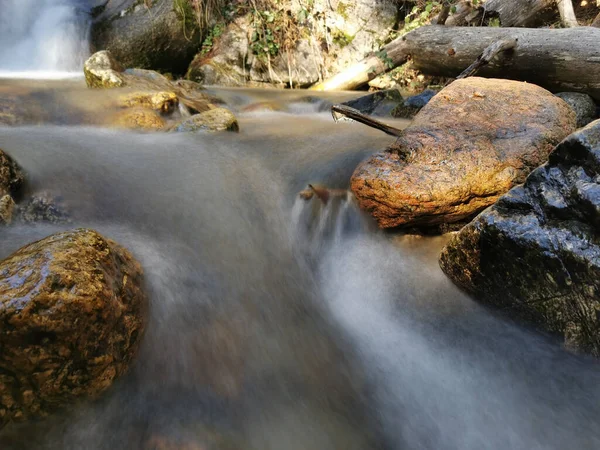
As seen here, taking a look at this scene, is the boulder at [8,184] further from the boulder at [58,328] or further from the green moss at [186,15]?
the green moss at [186,15]

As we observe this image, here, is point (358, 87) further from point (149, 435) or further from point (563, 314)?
point (149, 435)

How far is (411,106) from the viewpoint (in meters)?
5.63

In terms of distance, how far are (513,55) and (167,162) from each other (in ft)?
15.8

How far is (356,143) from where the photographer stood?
412 centimetres

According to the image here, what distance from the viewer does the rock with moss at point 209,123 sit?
451 centimetres

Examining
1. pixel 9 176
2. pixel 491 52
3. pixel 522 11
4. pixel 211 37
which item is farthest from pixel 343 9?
pixel 9 176

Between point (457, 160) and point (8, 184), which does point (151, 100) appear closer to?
point (8, 184)

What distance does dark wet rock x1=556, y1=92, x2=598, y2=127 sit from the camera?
15.0ft

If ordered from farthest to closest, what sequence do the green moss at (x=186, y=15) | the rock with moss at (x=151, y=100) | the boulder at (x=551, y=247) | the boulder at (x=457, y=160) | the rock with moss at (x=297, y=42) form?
the rock with moss at (x=297, y=42), the green moss at (x=186, y=15), the rock with moss at (x=151, y=100), the boulder at (x=457, y=160), the boulder at (x=551, y=247)

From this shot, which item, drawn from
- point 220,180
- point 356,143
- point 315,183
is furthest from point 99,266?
point 356,143

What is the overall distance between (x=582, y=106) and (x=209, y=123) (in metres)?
4.68

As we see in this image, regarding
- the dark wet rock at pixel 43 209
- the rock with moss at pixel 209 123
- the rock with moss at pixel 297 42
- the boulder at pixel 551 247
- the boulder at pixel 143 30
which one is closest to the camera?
the boulder at pixel 551 247

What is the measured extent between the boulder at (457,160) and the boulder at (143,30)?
7724mm

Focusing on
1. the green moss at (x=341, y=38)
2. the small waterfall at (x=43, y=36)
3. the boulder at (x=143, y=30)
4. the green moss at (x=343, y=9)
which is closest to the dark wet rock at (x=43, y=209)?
the small waterfall at (x=43, y=36)
